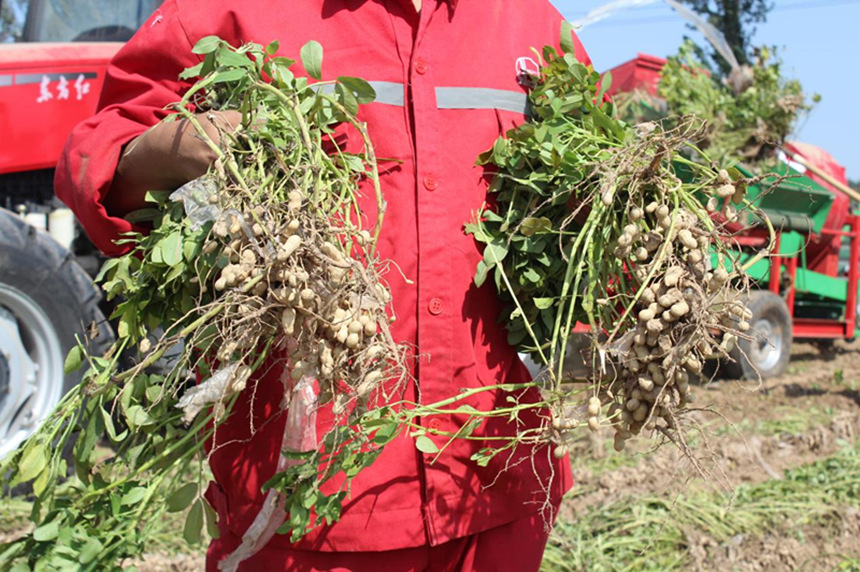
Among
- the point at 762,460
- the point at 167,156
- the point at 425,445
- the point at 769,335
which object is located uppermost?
the point at 167,156

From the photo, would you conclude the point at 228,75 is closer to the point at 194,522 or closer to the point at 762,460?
the point at 194,522

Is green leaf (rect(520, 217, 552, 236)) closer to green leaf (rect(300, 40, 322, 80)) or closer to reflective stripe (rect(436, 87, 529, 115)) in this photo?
reflective stripe (rect(436, 87, 529, 115))

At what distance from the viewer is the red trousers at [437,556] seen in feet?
4.74

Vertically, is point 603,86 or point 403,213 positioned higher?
point 603,86

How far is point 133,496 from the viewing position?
1384 millimetres

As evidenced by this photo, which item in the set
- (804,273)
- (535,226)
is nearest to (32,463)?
(535,226)

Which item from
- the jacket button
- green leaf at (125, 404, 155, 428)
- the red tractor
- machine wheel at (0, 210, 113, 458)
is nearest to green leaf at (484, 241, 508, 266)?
the jacket button

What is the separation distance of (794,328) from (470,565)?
6737mm

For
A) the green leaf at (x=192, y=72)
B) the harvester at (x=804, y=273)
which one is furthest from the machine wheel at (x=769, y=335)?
the green leaf at (x=192, y=72)

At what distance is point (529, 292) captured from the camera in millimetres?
1516

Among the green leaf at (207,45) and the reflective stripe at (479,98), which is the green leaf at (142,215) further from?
the reflective stripe at (479,98)

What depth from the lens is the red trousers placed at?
4.74ft

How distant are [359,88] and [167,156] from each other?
318 mm

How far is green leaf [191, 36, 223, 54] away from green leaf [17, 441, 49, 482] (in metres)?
0.69
